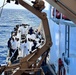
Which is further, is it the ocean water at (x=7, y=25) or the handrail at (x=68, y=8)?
the ocean water at (x=7, y=25)

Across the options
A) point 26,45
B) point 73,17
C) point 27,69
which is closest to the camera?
point 73,17

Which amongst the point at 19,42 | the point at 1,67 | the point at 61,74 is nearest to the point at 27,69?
the point at 1,67

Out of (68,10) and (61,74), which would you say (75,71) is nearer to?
(61,74)

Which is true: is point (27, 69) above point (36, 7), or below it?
below

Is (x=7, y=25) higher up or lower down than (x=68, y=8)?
lower down

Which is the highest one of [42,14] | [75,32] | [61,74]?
[42,14]

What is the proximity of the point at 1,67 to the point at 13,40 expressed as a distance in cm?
437

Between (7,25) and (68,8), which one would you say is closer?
(68,8)

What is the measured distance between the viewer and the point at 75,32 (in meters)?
4.36

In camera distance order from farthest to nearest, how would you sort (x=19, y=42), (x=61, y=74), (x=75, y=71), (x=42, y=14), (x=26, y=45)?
(x=19, y=42) → (x=26, y=45) → (x=61, y=74) → (x=75, y=71) → (x=42, y=14)

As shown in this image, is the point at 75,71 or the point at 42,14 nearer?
the point at 42,14

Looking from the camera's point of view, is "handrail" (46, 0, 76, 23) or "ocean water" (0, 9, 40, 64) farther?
"ocean water" (0, 9, 40, 64)

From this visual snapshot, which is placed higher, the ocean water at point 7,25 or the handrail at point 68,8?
the handrail at point 68,8

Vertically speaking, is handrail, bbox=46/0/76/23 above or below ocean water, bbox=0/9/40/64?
above
